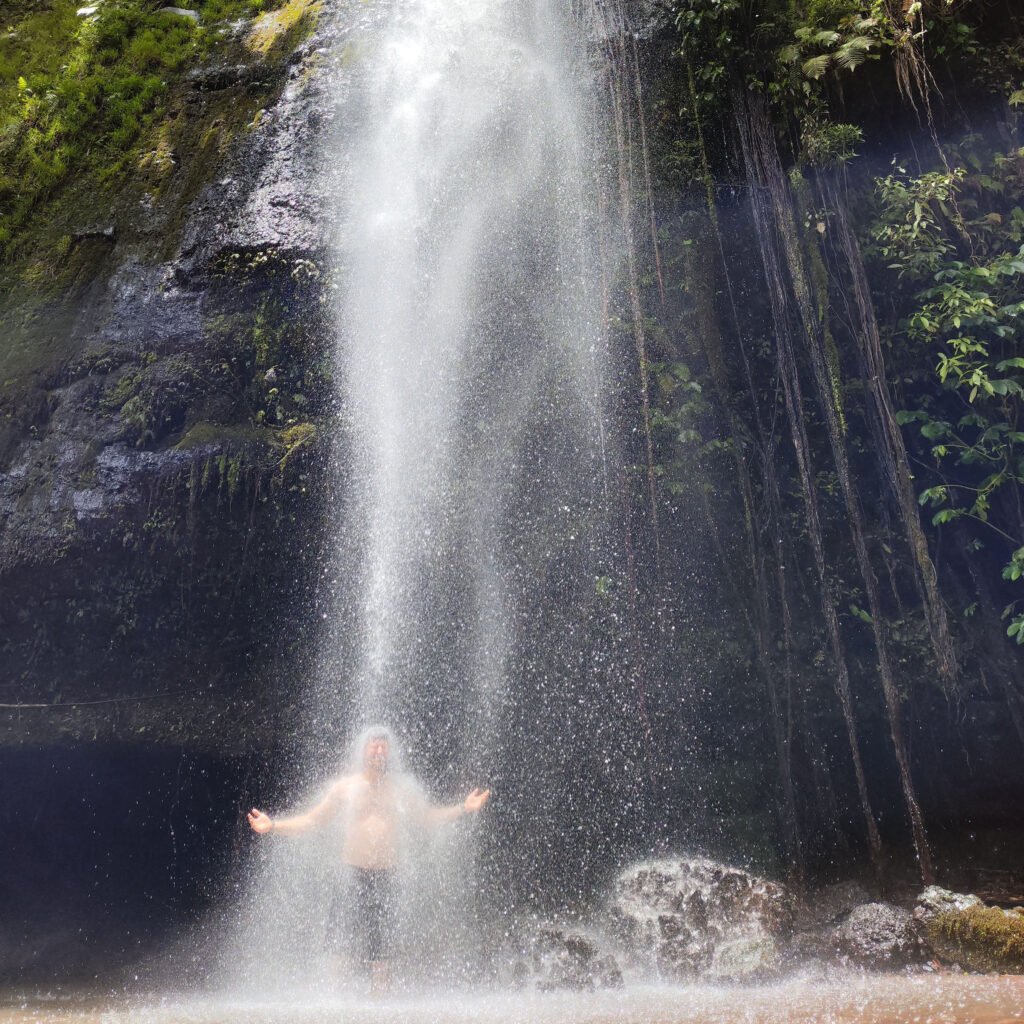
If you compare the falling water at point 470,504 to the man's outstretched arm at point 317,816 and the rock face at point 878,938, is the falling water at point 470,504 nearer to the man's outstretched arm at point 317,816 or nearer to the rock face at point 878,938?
the man's outstretched arm at point 317,816

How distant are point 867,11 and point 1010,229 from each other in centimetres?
225

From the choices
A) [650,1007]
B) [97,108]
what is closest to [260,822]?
[650,1007]


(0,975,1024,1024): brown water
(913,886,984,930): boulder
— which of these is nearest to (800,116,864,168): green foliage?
(913,886,984,930): boulder

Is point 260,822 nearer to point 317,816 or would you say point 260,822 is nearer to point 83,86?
point 317,816

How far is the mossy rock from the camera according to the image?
14.9 ft

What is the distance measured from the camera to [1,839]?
676cm

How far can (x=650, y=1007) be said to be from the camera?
4391 millimetres

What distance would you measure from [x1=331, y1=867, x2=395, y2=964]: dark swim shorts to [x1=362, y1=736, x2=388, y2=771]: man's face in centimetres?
62

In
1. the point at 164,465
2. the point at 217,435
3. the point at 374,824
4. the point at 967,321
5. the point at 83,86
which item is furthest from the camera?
the point at 83,86

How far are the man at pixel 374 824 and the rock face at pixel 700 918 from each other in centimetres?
170

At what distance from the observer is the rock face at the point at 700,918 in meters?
5.29

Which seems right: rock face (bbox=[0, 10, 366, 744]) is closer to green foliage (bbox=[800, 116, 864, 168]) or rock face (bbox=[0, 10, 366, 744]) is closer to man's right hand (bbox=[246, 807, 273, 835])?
man's right hand (bbox=[246, 807, 273, 835])

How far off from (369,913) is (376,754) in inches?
39.9

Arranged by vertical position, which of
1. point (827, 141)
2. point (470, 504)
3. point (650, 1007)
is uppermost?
point (827, 141)
